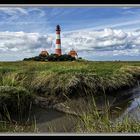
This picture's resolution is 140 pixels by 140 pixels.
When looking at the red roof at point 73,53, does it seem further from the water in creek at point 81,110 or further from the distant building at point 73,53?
the water in creek at point 81,110

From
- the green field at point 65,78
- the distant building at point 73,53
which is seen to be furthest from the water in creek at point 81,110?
the distant building at point 73,53

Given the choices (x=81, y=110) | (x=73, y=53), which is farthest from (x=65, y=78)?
(x=81, y=110)

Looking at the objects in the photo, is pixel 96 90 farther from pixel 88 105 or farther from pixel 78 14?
Answer: pixel 78 14

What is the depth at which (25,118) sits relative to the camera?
4695 millimetres

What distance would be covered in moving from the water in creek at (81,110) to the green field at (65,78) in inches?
3.7

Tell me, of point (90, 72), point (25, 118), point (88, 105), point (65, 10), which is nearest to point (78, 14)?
point (65, 10)

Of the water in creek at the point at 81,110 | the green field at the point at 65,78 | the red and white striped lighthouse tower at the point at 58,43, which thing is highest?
the red and white striped lighthouse tower at the point at 58,43

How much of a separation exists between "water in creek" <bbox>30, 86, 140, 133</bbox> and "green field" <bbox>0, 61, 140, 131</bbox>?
9cm

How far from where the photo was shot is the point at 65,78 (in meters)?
4.77

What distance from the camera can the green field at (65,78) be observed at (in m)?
4.71

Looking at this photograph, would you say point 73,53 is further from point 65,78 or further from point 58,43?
point 65,78

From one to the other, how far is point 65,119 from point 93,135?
1.38 ft

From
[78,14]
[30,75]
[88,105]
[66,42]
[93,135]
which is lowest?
[93,135]

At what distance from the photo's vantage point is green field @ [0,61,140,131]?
4.71m
